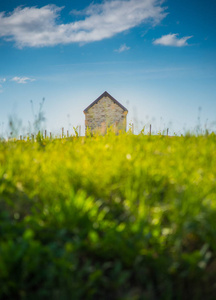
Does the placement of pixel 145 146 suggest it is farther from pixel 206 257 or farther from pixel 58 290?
pixel 58 290

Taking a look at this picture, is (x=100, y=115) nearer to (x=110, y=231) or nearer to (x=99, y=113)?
(x=99, y=113)

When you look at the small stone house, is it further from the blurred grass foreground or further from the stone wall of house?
the blurred grass foreground

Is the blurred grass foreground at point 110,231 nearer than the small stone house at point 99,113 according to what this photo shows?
Yes

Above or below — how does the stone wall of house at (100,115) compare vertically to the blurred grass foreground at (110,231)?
above

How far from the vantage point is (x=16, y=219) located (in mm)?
2842

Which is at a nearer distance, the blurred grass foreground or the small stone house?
the blurred grass foreground

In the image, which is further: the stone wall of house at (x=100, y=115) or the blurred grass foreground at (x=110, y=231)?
the stone wall of house at (x=100, y=115)

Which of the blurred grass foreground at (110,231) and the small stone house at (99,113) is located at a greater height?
the small stone house at (99,113)

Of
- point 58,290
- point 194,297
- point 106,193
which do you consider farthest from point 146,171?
point 58,290

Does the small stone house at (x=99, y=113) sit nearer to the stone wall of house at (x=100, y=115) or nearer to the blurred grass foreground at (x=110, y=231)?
the stone wall of house at (x=100, y=115)

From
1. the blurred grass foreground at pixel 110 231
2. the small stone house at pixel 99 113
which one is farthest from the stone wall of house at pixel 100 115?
the blurred grass foreground at pixel 110 231

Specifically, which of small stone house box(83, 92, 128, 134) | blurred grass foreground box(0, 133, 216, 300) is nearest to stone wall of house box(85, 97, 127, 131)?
small stone house box(83, 92, 128, 134)

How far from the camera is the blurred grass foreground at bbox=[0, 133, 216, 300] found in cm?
217

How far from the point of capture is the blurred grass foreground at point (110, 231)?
7.11 feet
